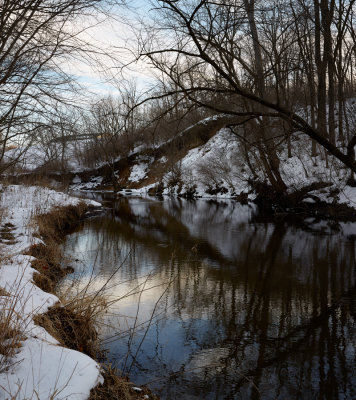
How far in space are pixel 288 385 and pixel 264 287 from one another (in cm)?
336

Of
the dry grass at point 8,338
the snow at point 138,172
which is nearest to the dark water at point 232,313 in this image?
the dry grass at point 8,338

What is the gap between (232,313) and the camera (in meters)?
6.06

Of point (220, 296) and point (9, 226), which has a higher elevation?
point (9, 226)

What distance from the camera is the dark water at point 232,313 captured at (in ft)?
13.8

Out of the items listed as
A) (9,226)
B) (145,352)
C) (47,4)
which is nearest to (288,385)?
(145,352)

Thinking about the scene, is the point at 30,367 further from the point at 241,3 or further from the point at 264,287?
the point at 241,3

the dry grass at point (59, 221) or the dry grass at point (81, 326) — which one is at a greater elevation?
the dry grass at point (59, 221)

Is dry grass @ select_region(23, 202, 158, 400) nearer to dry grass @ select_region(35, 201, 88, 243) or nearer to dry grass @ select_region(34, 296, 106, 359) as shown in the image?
dry grass @ select_region(34, 296, 106, 359)

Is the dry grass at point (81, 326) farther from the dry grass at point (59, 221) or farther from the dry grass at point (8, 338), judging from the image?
the dry grass at point (59, 221)

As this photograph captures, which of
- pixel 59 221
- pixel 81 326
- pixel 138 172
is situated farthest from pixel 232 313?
pixel 138 172

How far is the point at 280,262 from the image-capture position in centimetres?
938

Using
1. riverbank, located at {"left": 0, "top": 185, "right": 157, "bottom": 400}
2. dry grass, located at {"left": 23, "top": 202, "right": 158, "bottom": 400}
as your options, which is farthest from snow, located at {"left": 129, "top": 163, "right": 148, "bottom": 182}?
riverbank, located at {"left": 0, "top": 185, "right": 157, "bottom": 400}

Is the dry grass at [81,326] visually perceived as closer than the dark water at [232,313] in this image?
Yes

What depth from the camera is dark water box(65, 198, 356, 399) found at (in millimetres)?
4211
